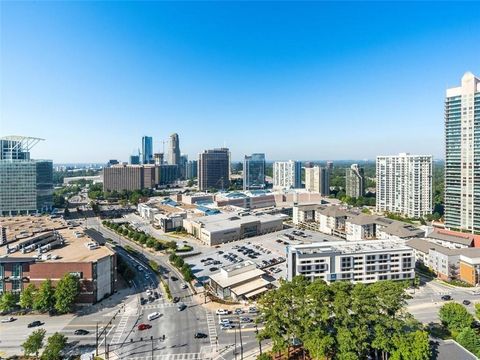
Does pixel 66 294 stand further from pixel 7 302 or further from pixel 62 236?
pixel 62 236

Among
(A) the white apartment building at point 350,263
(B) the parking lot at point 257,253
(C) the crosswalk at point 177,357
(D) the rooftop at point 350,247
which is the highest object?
(D) the rooftop at point 350,247

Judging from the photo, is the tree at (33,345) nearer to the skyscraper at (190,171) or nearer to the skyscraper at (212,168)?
the skyscraper at (212,168)

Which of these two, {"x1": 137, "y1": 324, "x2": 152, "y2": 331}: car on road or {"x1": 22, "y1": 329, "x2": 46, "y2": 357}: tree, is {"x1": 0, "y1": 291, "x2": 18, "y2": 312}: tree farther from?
{"x1": 137, "y1": 324, "x2": 152, "y2": 331}: car on road

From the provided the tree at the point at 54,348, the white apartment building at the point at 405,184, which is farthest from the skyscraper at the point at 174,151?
the tree at the point at 54,348

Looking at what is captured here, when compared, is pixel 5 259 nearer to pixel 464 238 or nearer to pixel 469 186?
pixel 464 238

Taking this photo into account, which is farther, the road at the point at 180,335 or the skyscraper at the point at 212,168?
the skyscraper at the point at 212,168

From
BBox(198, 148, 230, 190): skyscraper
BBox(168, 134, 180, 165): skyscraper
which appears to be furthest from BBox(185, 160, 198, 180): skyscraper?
BBox(198, 148, 230, 190): skyscraper

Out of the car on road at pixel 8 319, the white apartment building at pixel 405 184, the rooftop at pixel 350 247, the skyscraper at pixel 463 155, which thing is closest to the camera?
the car on road at pixel 8 319

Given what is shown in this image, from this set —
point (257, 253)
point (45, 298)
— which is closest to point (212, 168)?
point (257, 253)
